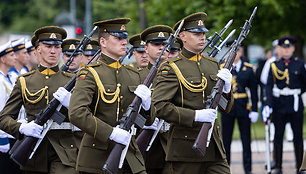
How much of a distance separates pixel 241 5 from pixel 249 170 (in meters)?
7.45

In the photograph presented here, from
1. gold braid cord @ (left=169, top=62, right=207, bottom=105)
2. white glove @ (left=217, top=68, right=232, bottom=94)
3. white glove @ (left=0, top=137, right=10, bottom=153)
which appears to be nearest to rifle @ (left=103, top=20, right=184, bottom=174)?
gold braid cord @ (left=169, top=62, right=207, bottom=105)

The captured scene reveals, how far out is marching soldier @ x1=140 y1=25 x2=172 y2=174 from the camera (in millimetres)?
7461

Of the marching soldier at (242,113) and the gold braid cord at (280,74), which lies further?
the marching soldier at (242,113)

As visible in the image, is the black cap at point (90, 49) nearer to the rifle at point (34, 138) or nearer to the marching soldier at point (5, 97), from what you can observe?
the marching soldier at point (5, 97)

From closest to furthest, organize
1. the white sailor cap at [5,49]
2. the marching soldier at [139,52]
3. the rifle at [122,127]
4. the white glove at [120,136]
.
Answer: the rifle at [122,127], the white glove at [120,136], the white sailor cap at [5,49], the marching soldier at [139,52]

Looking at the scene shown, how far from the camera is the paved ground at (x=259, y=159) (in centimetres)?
1122

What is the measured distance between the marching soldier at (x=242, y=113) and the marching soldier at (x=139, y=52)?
8.17 feet

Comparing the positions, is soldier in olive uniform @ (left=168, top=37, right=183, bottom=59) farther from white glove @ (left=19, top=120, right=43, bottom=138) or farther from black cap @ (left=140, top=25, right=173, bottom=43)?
white glove @ (left=19, top=120, right=43, bottom=138)

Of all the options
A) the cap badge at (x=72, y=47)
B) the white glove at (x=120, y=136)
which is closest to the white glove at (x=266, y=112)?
the cap badge at (x=72, y=47)

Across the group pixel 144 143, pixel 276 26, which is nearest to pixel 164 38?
pixel 144 143

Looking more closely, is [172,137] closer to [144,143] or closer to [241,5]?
[144,143]

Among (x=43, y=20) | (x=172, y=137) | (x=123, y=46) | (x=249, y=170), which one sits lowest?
(x=43, y=20)

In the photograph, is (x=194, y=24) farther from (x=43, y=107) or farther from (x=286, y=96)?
(x=286, y=96)

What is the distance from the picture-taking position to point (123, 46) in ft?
18.9
